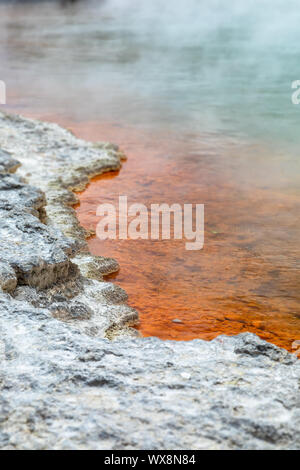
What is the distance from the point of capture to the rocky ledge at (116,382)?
1068mm

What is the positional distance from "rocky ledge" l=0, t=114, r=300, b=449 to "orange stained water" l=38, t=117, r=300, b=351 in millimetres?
339

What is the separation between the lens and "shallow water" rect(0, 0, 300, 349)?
222 cm

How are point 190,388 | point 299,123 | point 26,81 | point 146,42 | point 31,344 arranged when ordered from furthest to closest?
point 146,42 < point 26,81 < point 299,123 < point 31,344 < point 190,388

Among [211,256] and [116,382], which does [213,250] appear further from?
[116,382]

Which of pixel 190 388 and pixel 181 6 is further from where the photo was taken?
pixel 181 6

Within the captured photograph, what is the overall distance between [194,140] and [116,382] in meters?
3.45

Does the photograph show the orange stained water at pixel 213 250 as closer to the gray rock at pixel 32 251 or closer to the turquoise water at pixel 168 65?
the gray rock at pixel 32 251

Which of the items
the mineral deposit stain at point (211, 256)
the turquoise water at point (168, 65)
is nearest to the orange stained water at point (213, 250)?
the mineral deposit stain at point (211, 256)

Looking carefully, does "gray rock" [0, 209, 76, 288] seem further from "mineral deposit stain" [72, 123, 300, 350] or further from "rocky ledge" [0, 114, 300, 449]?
"mineral deposit stain" [72, 123, 300, 350]

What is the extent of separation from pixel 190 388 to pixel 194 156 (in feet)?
9.98

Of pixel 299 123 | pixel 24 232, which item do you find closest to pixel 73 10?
pixel 299 123

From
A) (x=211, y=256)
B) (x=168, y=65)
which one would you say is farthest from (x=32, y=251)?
(x=168, y=65)
